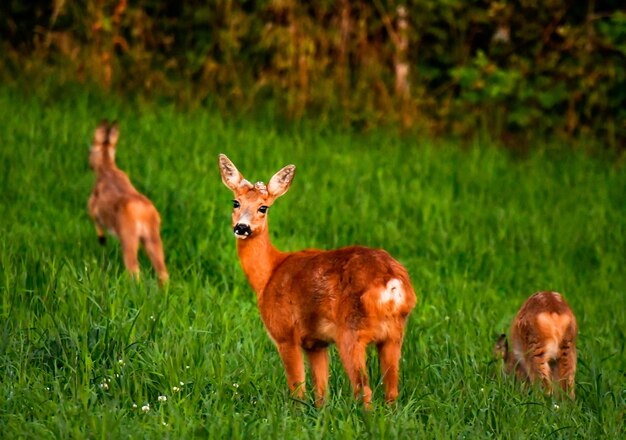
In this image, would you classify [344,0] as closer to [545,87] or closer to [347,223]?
[545,87]

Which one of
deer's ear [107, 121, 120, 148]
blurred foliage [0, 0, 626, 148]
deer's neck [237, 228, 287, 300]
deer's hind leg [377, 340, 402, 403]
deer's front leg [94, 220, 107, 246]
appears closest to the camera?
deer's hind leg [377, 340, 402, 403]

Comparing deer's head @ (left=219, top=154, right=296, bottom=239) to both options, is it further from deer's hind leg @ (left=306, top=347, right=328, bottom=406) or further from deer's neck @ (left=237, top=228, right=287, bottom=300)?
deer's hind leg @ (left=306, top=347, right=328, bottom=406)

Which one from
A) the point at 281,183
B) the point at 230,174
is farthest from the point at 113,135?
the point at 281,183

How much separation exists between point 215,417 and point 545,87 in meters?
10.6

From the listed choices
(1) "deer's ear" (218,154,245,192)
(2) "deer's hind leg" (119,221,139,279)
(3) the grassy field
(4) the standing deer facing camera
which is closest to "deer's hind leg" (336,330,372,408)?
(4) the standing deer facing camera

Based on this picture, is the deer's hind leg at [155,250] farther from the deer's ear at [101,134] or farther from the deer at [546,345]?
the deer at [546,345]

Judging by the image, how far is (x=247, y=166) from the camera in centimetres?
1148

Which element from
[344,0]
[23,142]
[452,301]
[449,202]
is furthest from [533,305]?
[344,0]

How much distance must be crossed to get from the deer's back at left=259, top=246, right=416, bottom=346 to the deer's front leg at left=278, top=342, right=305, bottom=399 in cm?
7

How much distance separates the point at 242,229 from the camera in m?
6.46

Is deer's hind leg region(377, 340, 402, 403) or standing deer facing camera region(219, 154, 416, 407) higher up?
standing deer facing camera region(219, 154, 416, 407)

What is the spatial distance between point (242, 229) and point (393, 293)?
1.08 m

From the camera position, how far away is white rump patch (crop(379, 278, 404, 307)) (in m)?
5.75

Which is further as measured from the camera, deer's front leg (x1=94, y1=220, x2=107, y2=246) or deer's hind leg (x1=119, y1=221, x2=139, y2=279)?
deer's front leg (x1=94, y1=220, x2=107, y2=246)
